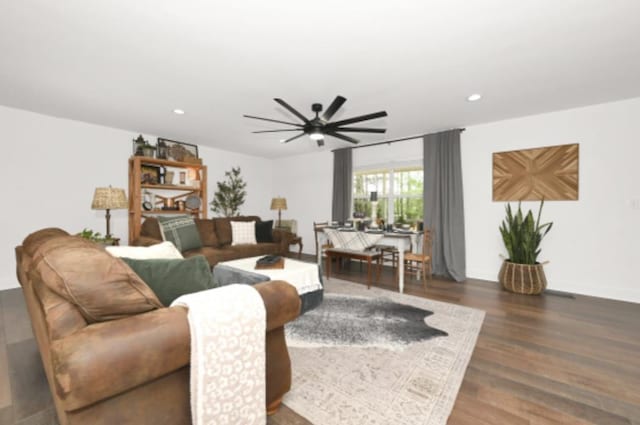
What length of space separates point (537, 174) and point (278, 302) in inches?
167

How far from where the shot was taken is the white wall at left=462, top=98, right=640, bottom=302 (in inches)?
128

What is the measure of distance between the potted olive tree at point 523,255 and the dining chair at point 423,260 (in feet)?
3.22

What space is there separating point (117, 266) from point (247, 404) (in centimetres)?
82

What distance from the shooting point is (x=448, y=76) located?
8.63 ft

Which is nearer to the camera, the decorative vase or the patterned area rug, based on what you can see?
the patterned area rug

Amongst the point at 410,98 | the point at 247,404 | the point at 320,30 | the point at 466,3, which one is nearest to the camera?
the point at 247,404

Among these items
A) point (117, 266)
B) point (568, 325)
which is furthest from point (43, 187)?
point (568, 325)

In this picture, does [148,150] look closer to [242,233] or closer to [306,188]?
[242,233]

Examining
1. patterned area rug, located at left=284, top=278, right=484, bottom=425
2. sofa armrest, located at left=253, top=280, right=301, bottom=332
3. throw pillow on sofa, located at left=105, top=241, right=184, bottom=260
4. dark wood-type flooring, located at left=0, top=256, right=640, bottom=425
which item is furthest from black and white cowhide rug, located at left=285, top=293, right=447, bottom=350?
throw pillow on sofa, located at left=105, top=241, right=184, bottom=260

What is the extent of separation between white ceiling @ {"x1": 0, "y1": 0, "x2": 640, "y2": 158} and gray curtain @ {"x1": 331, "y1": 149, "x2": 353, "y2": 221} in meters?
1.93

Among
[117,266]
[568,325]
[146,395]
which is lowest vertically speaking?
[568,325]

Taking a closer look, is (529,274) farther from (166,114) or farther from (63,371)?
(166,114)

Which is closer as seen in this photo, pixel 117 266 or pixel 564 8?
pixel 117 266

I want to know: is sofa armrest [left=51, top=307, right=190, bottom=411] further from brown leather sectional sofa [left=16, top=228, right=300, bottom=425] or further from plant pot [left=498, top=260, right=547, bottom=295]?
plant pot [left=498, top=260, right=547, bottom=295]
